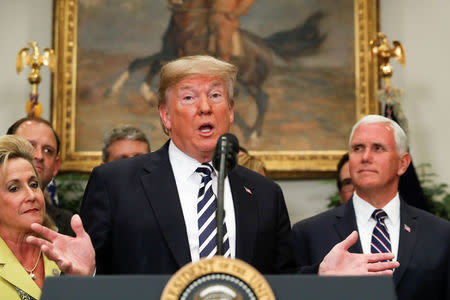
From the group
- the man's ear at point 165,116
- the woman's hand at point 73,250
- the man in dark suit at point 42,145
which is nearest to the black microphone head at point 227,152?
the woman's hand at point 73,250

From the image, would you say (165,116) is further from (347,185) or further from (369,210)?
(347,185)

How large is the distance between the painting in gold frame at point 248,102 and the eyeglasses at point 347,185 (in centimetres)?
111

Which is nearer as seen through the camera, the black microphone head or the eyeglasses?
the black microphone head

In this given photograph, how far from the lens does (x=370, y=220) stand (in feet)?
13.9

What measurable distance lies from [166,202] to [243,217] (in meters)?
0.34

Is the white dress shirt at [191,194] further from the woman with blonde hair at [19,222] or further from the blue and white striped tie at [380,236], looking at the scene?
the blue and white striped tie at [380,236]

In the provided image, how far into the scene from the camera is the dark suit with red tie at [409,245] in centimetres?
389

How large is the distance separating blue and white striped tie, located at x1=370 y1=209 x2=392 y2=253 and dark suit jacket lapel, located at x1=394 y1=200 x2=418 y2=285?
76 millimetres

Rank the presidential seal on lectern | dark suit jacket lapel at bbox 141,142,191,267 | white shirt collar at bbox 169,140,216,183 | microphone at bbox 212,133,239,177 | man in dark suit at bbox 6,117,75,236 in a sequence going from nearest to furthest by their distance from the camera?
1. the presidential seal on lectern
2. microphone at bbox 212,133,239,177
3. dark suit jacket lapel at bbox 141,142,191,267
4. white shirt collar at bbox 169,140,216,183
5. man in dark suit at bbox 6,117,75,236

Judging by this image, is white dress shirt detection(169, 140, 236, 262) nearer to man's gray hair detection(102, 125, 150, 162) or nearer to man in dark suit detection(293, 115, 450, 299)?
man in dark suit detection(293, 115, 450, 299)

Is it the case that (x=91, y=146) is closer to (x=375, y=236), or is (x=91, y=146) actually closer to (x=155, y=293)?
(x=375, y=236)

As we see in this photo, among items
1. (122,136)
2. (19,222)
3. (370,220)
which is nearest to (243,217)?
(19,222)

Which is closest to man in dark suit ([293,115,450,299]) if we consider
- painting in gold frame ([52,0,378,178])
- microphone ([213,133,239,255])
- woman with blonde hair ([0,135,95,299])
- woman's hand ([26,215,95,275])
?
woman with blonde hair ([0,135,95,299])

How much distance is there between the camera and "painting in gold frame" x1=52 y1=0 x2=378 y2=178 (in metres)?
6.67
